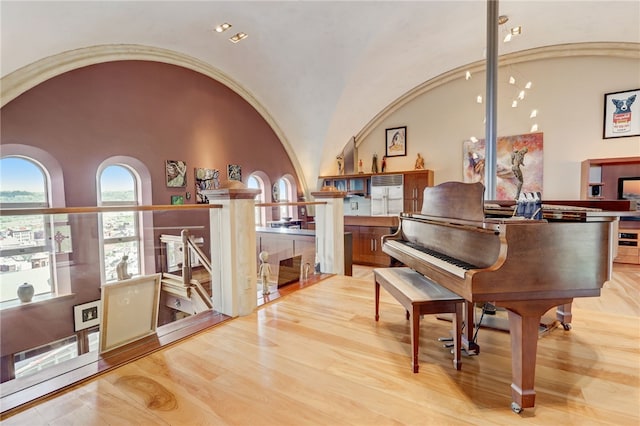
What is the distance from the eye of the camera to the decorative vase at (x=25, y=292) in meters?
2.22

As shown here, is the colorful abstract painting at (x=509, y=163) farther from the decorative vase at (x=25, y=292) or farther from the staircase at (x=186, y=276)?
the decorative vase at (x=25, y=292)

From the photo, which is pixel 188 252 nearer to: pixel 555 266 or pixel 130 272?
pixel 130 272

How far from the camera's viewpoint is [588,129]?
5.73m

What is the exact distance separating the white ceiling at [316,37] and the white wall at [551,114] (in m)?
0.46

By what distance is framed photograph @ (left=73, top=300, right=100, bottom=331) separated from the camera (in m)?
2.15

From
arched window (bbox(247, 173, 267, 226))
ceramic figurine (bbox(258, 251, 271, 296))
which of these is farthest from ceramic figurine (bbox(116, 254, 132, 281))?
arched window (bbox(247, 173, 267, 226))

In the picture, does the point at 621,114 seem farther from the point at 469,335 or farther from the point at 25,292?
the point at 25,292

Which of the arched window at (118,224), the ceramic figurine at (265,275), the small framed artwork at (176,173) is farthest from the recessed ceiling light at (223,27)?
the ceramic figurine at (265,275)

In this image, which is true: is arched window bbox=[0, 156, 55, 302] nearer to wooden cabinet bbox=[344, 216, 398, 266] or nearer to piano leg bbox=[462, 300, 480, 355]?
piano leg bbox=[462, 300, 480, 355]

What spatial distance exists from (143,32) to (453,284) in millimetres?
4961

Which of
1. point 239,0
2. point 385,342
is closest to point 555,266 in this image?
point 385,342

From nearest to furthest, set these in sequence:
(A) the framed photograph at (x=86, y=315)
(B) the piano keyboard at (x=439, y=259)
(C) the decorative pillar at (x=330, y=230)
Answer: (B) the piano keyboard at (x=439, y=259) < (A) the framed photograph at (x=86, y=315) < (C) the decorative pillar at (x=330, y=230)

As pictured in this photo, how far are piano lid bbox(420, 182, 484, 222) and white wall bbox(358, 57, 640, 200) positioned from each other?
5.21 meters

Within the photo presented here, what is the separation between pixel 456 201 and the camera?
1891mm
